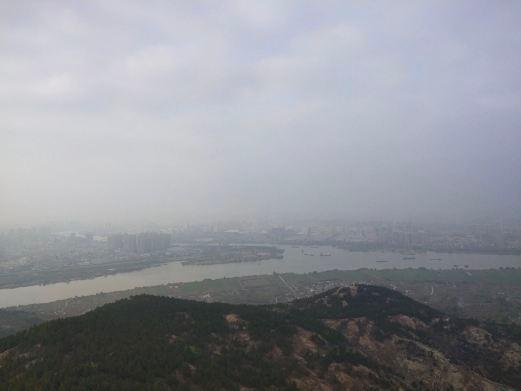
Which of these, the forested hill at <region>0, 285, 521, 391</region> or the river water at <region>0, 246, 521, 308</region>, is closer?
the forested hill at <region>0, 285, 521, 391</region>

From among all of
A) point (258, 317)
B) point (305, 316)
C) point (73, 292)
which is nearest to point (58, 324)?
point (258, 317)

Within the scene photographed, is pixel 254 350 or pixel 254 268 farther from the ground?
pixel 254 350

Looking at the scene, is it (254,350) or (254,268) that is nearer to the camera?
(254,350)

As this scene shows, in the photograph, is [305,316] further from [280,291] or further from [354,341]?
[280,291]

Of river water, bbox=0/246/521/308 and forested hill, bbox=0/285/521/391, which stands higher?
forested hill, bbox=0/285/521/391
